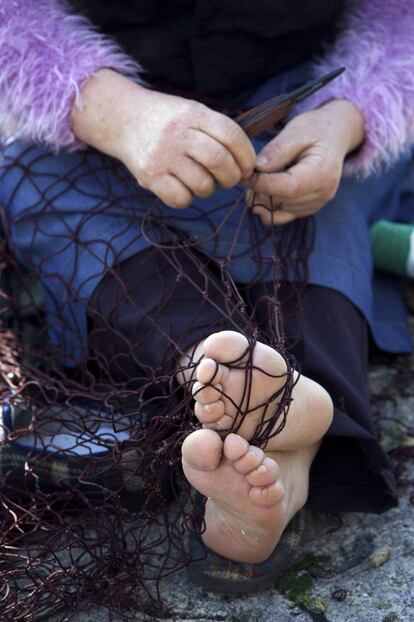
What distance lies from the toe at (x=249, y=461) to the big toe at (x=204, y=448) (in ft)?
0.06

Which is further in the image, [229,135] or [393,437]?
[393,437]

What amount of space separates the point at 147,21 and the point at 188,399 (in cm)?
52

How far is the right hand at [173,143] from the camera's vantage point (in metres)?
0.95

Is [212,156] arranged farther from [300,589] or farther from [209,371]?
[300,589]

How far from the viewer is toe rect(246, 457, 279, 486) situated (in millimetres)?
774

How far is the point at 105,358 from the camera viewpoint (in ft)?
3.47

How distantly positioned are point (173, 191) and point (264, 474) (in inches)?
13.1

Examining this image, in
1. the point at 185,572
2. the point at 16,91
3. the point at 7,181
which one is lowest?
A: the point at 185,572

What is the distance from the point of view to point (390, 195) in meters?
1.35

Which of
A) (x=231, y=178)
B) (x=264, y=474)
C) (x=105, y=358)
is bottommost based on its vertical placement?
(x=105, y=358)

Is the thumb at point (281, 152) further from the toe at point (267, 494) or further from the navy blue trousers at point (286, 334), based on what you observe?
the toe at point (267, 494)

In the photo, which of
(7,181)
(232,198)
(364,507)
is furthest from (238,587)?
(7,181)

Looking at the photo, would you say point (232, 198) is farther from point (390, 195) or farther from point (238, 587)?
point (238, 587)

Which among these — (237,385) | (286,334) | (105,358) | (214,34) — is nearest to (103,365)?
(105,358)
